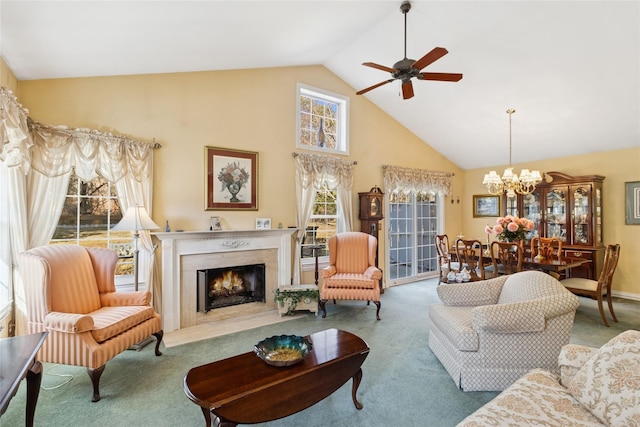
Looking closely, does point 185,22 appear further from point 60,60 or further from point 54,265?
point 54,265

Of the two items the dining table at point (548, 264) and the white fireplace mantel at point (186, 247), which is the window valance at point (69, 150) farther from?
the dining table at point (548, 264)

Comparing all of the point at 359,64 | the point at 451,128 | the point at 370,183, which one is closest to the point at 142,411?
the point at 370,183

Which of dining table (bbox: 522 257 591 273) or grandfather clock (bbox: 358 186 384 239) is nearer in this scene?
dining table (bbox: 522 257 591 273)

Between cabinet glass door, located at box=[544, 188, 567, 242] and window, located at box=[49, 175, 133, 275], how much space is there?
6705mm

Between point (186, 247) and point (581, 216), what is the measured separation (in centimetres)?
624

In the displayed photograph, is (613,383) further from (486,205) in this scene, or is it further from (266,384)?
(486,205)

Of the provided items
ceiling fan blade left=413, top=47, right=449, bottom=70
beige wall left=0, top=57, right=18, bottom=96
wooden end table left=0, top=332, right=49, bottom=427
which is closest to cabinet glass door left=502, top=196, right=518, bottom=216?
ceiling fan blade left=413, top=47, right=449, bottom=70

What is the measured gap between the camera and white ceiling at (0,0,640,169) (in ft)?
8.09

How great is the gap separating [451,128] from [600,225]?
2.93m

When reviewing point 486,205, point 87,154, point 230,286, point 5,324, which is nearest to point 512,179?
point 486,205

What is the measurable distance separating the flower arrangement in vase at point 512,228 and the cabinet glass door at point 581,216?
1565 mm

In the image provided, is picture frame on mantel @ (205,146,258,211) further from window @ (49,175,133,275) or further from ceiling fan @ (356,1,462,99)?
ceiling fan @ (356,1,462,99)

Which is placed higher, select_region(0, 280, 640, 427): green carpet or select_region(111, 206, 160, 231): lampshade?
select_region(111, 206, 160, 231): lampshade

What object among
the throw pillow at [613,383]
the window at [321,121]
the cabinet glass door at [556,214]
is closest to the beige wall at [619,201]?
the cabinet glass door at [556,214]
